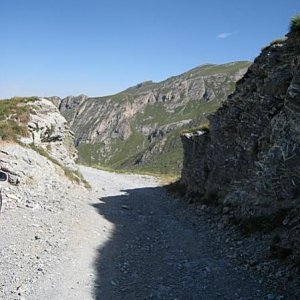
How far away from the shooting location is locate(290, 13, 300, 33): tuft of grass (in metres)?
23.6

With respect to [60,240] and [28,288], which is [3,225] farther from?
[28,288]

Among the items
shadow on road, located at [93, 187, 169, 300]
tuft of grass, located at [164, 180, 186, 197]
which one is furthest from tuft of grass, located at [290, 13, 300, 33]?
tuft of grass, located at [164, 180, 186, 197]

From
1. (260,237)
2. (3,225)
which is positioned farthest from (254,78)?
(3,225)

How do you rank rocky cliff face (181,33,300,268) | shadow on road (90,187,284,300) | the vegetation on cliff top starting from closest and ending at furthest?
shadow on road (90,187,284,300) → rocky cliff face (181,33,300,268) → the vegetation on cliff top

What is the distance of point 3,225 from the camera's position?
2022cm

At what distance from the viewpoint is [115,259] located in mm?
17234

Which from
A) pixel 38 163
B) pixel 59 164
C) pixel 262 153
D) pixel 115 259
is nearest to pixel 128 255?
pixel 115 259

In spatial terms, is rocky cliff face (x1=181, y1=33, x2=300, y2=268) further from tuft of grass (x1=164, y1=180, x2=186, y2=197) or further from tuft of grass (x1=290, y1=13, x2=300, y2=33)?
tuft of grass (x1=164, y1=180, x2=186, y2=197)

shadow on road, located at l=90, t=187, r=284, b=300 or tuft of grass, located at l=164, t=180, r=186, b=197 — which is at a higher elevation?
shadow on road, located at l=90, t=187, r=284, b=300

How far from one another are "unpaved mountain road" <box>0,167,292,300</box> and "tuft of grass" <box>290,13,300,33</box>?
41.5 ft

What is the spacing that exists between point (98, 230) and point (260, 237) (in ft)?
27.9

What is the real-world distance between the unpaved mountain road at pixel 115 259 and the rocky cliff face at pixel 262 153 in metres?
→ 2.28

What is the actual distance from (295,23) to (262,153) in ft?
26.2

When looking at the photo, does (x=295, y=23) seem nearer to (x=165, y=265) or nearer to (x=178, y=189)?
(x=165, y=265)
